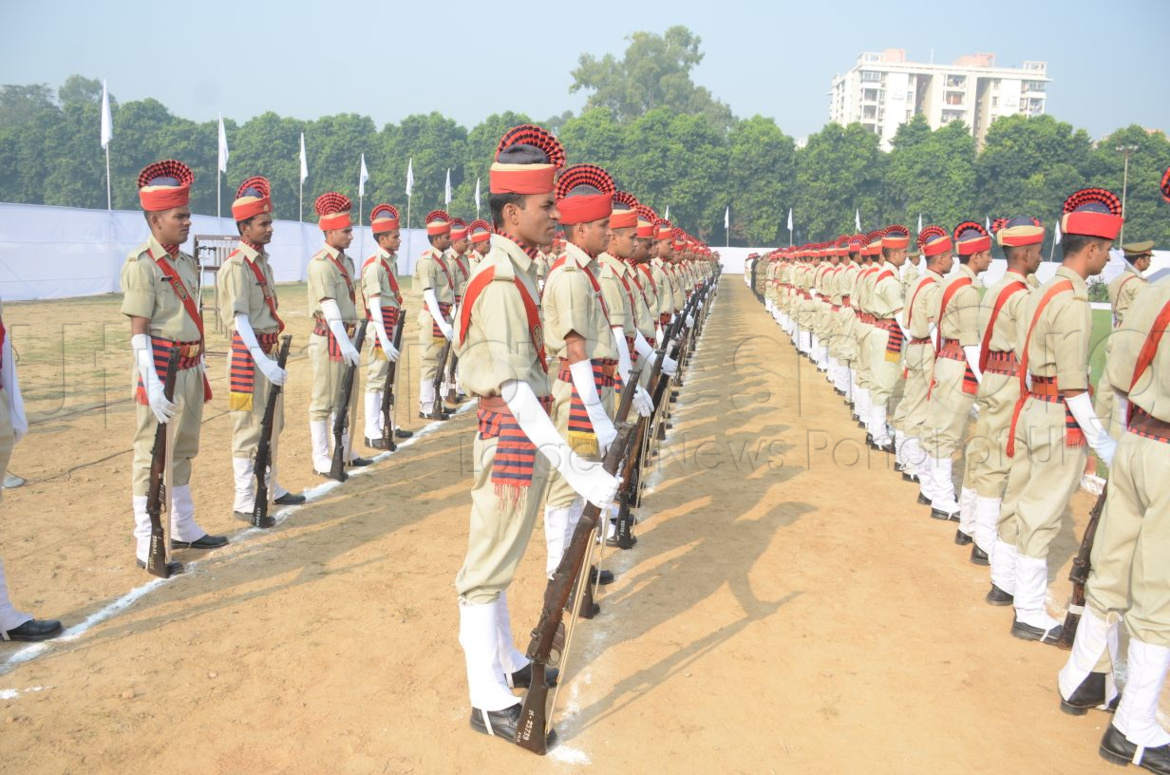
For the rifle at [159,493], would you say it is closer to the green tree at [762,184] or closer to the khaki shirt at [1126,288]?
the khaki shirt at [1126,288]

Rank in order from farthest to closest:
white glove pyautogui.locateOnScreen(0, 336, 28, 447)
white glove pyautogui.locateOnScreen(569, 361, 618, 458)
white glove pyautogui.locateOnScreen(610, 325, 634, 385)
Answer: white glove pyautogui.locateOnScreen(610, 325, 634, 385), white glove pyautogui.locateOnScreen(0, 336, 28, 447), white glove pyautogui.locateOnScreen(569, 361, 618, 458)

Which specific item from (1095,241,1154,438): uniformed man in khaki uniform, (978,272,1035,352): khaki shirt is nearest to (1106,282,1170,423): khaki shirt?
(978,272,1035,352): khaki shirt

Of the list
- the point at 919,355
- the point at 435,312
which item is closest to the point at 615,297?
the point at 919,355

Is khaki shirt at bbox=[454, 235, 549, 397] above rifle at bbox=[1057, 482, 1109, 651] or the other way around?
above

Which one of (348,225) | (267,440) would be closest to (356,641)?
→ (267,440)

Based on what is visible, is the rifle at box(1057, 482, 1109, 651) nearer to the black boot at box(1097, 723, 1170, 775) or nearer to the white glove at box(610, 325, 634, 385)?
the black boot at box(1097, 723, 1170, 775)

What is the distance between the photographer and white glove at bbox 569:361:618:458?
156 inches

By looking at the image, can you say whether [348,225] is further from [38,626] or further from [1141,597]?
[1141,597]

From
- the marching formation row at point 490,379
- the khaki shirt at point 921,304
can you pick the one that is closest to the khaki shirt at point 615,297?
the marching formation row at point 490,379

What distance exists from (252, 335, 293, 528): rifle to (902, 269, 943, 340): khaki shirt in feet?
19.5

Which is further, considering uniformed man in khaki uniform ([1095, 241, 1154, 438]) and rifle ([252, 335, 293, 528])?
uniformed man in khaki uniform ([1095, 241, 1154, 438])

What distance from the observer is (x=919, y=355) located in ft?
27.2

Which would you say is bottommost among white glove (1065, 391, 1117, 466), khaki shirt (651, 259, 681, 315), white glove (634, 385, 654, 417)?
white glove (634, 385, 654, 417)

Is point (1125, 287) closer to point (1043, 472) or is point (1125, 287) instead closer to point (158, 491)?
point (1043, 472)
